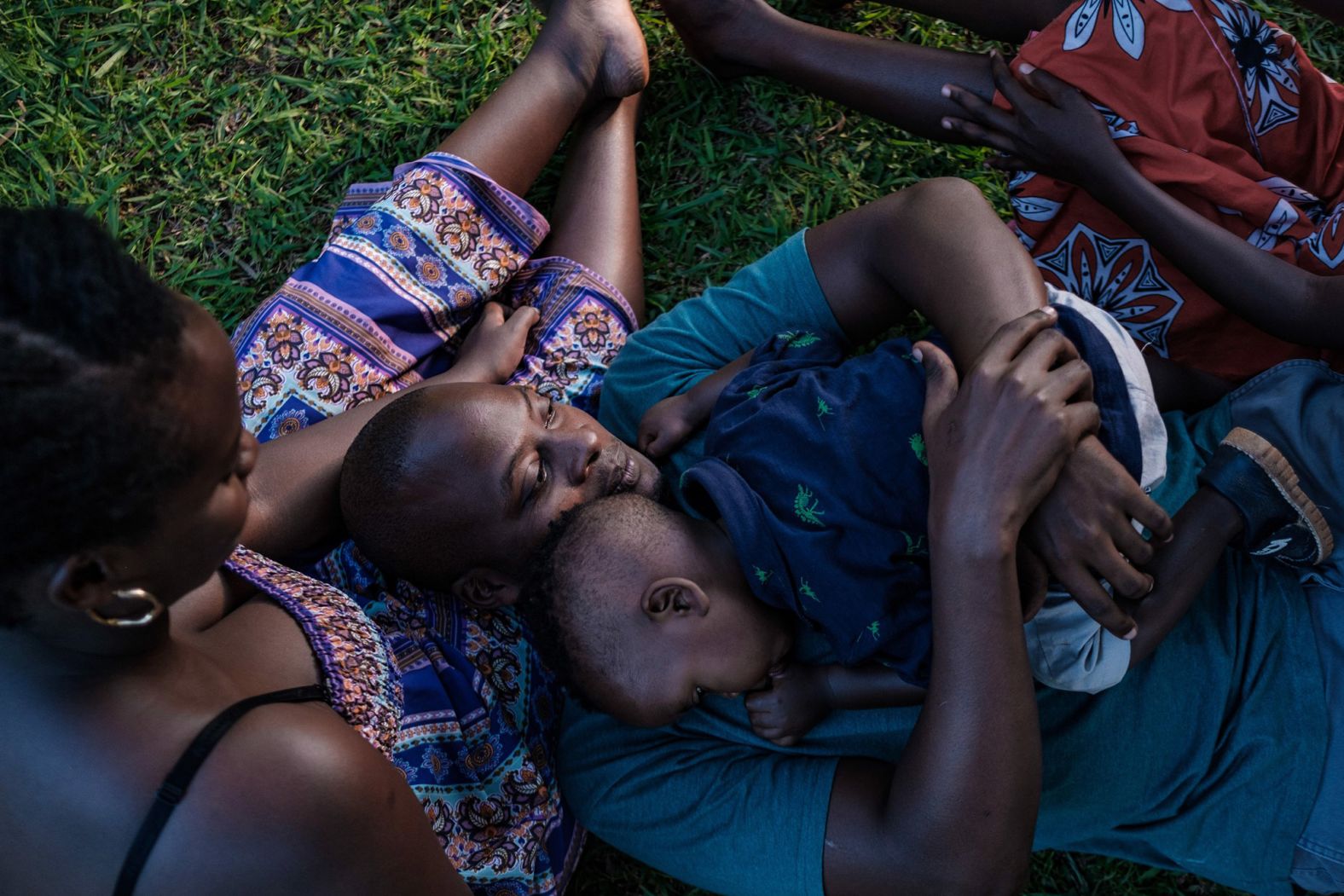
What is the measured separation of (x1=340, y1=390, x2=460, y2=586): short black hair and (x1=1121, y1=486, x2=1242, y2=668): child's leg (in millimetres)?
1431

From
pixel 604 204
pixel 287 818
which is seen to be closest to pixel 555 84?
pixel 604 204

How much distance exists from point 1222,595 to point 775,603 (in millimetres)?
980

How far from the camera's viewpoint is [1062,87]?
2461 millimetres

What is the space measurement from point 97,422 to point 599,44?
7.08 ft

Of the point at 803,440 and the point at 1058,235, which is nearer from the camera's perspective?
the point at 803,440

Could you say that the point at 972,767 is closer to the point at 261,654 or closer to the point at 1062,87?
the point at 261,654

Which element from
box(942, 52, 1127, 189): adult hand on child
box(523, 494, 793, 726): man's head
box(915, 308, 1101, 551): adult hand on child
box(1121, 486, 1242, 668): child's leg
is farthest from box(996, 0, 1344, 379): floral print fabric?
box(523, 494, 793, 726): man's head

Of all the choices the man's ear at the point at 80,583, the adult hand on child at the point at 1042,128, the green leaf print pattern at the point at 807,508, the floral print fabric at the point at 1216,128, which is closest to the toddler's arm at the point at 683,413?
the green leaf print pattern at the point at 807,508

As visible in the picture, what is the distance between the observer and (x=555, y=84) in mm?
2979

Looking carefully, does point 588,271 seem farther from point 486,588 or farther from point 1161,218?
point 1161,218

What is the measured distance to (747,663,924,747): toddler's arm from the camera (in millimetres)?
2137

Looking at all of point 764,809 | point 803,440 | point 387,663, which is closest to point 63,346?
point 387,663

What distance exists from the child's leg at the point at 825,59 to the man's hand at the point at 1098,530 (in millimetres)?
1333

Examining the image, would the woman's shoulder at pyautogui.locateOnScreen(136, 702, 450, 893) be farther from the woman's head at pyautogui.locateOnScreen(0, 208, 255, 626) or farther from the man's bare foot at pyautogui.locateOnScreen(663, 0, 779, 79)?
the man's bare foot at pyautogui.locateOnScreen(663, 0, 779, 79)
